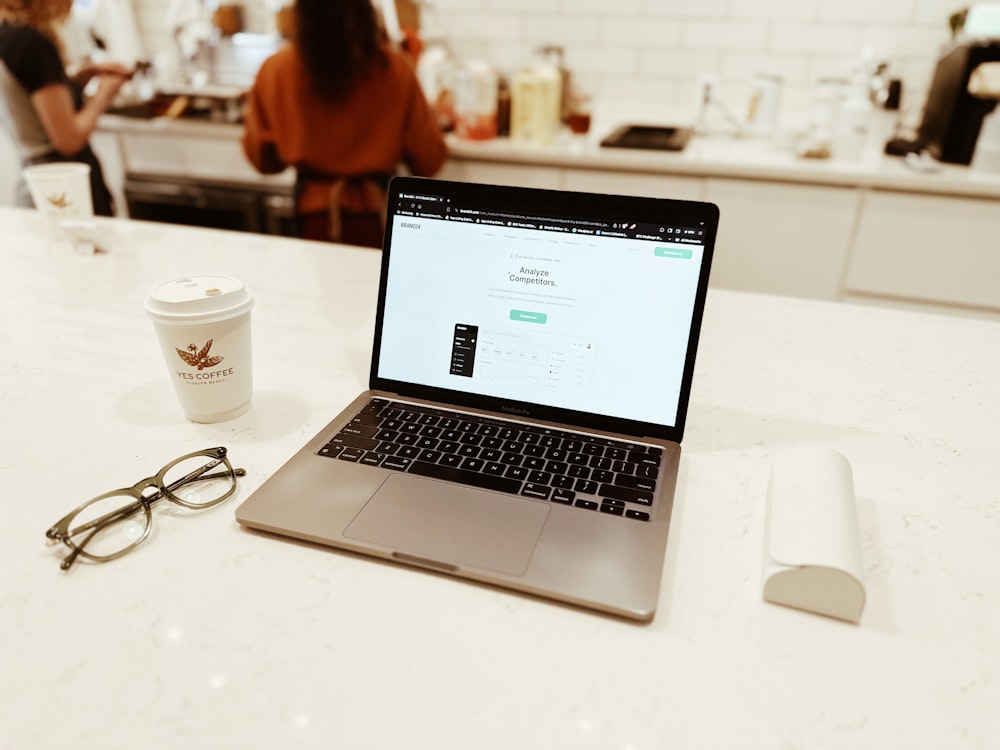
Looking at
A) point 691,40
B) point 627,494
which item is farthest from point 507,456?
point 691,40

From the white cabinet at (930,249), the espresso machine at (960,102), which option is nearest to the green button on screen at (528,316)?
the white cabinet at (930,249)

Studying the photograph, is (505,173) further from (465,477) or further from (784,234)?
(465,477)

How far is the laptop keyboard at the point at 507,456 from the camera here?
704mm

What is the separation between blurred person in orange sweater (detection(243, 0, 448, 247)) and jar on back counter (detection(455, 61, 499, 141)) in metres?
0.25

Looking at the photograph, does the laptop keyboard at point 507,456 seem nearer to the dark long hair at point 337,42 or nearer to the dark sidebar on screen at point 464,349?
the dark sidebar on screen at point 464,349

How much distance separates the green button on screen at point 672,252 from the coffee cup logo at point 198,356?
1.61 ft

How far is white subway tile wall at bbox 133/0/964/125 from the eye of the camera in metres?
2.49

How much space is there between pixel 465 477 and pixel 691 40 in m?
2.47

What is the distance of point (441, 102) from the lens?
2.70 meters

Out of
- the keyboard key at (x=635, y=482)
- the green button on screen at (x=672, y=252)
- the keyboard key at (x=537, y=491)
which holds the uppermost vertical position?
the green button on screen at (x=672, y=252)

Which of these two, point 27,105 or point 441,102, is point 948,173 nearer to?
point 441,102

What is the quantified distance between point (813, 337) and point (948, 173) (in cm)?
139

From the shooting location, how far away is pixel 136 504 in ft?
2.25

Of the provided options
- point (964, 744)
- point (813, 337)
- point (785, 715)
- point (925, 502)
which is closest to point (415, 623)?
point (785, 715)
